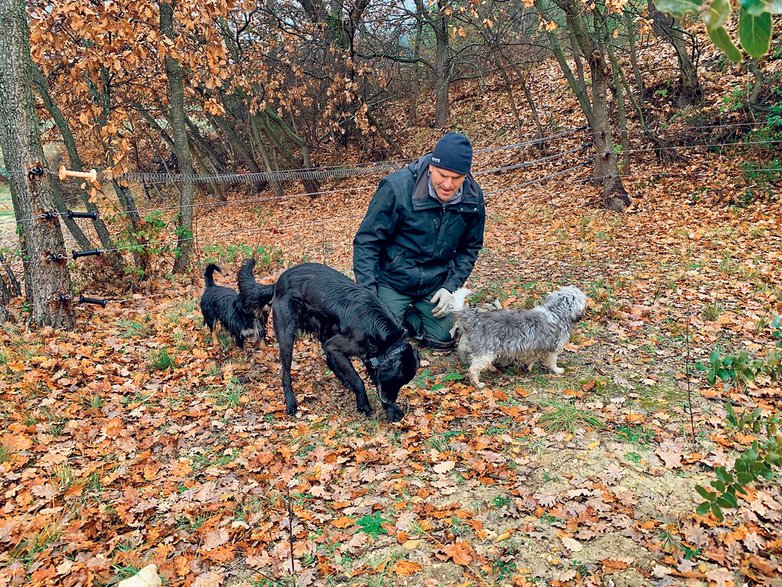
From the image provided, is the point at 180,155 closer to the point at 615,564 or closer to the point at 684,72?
the point at 615,564

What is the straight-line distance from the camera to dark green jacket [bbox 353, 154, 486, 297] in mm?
4633

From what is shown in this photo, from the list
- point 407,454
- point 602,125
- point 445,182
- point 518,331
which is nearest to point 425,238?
point 445,182

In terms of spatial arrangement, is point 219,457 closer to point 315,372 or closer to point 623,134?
point 315,372

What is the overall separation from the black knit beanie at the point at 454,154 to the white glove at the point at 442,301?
117 centimetres

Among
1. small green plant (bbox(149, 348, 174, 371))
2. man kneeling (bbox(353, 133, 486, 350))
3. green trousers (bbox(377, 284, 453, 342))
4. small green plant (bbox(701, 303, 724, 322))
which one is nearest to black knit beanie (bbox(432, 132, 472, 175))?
man kneeling (bbox(353, 133, 486, 350))

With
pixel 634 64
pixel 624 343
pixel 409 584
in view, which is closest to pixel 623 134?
pixel 634 64

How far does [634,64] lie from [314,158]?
9.44 meters

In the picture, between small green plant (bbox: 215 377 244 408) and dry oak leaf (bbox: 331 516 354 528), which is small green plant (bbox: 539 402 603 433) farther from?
small green plant (bbox: 215 377 244 408)

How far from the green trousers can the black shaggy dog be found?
0.90 m

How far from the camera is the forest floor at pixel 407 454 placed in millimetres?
2656

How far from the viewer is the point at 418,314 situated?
5348 mm

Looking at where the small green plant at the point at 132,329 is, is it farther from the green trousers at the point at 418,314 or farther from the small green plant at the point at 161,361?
the green trousers at the point at 418,314

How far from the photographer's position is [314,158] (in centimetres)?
1655

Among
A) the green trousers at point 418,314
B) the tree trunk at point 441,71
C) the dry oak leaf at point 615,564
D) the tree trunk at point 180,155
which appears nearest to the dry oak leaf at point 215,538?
the dry oak leaf at point 615,564
